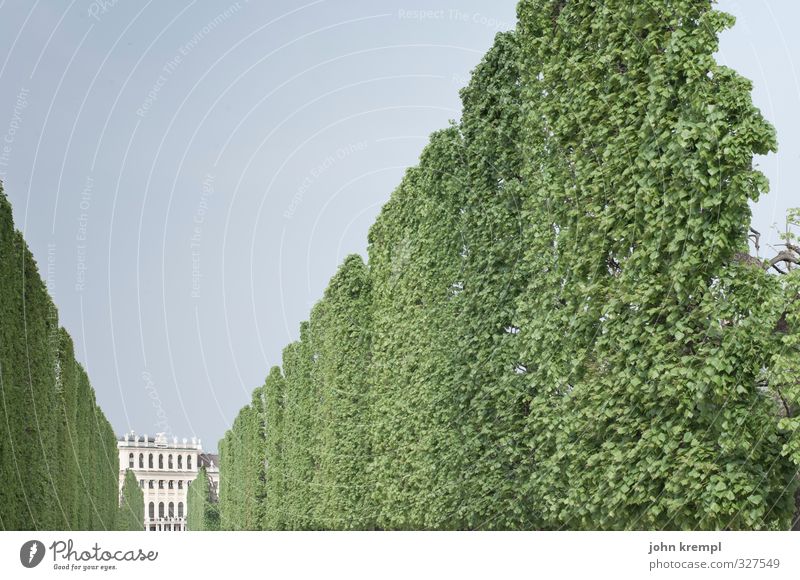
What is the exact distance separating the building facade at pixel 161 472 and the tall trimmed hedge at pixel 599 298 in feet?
365

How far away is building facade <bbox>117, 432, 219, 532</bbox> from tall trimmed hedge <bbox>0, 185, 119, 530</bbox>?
95058mm

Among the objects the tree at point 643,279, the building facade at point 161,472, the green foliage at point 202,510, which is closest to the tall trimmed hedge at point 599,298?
the tree at point 643,279

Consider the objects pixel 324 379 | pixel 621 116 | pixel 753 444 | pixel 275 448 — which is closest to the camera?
pixel 753 444

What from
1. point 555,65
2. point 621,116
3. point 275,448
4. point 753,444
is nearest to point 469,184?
point 555,65

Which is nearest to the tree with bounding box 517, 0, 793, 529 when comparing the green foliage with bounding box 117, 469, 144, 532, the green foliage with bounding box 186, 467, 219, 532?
the green foliage with bounding box 117, 469, 144, 532

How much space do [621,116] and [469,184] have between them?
6.22m

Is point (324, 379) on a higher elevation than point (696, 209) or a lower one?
higher

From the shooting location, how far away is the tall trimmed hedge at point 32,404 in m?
20.9

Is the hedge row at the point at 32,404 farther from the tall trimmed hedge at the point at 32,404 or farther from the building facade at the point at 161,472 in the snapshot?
the building facade at the point at 161,472

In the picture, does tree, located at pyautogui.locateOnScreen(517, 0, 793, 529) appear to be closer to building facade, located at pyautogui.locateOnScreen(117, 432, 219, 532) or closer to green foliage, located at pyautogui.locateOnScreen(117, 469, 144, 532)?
green foliage, located at pyautogui.locateOnScreen(117, 469, 144, 532)

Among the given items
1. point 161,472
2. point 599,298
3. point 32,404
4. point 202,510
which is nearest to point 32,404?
point 32,404

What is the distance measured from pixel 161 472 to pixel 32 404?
11232 cm
